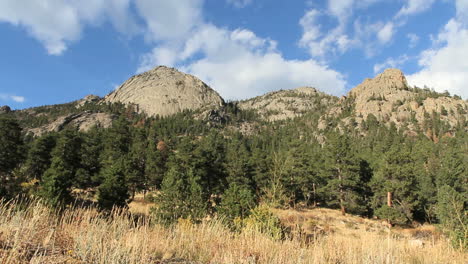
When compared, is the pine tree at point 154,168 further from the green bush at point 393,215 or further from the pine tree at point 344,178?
the green bush at point 393,215

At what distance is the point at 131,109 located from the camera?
16838 cm

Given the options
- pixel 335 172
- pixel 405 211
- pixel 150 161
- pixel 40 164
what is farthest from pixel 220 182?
pixel 40 164

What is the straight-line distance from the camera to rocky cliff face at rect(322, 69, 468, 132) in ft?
450

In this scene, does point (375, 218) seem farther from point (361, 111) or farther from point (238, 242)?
point (361, 111)

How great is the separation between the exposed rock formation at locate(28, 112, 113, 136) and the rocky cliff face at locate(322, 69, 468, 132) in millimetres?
149705

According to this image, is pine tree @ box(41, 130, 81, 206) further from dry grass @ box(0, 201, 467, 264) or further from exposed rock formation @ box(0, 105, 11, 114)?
exposed rock formation @ box(0, 105, 11, 114)

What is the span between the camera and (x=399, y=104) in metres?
159

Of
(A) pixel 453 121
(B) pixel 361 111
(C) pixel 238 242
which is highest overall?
(B) pixel 361 111

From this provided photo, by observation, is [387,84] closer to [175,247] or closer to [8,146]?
[8,146]

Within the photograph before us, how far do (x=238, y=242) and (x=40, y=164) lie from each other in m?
46.7

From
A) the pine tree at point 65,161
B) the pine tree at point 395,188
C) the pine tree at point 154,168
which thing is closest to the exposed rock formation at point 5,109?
the pine tree at point 65,161

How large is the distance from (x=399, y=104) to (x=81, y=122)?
19502 centimetres

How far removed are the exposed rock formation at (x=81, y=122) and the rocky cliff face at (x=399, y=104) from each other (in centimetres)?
14970

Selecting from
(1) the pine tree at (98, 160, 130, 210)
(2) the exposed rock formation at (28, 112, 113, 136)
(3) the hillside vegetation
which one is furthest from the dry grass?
(2) the exposed rock formation at (28, 112, 113, 136)
